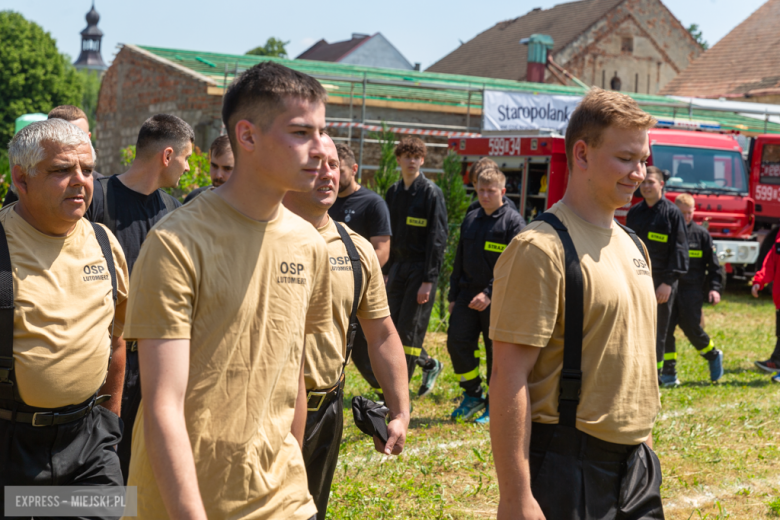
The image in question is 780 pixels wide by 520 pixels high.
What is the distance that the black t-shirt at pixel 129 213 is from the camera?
404 cm

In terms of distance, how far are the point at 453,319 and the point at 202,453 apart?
5.04 metres

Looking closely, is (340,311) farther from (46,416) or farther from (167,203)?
(167,203)

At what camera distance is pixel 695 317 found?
27.8 feet

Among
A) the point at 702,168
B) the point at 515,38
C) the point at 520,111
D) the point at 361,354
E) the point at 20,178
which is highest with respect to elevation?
the point at 515,38

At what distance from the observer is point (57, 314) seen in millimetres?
2961

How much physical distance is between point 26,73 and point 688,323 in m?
48.7

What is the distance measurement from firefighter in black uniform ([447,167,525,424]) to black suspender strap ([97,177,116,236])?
128 inches

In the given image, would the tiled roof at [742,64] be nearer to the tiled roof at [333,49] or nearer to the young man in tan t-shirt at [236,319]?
the tiled roof at [333,49]

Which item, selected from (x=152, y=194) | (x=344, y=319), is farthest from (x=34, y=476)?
(x=152, y=194)

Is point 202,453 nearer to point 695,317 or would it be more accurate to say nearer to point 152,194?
point 152,194

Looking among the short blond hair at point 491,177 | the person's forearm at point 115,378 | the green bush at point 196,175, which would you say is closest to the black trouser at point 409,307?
the short blond hair at point 491,177

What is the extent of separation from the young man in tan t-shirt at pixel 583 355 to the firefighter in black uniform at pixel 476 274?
400 cm

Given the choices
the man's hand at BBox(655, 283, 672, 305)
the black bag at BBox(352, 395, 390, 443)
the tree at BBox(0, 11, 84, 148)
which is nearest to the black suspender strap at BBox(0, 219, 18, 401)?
the black bag at BBox(352, 395, 390, 443)

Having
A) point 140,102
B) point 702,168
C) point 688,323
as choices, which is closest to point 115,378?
point 688,323
